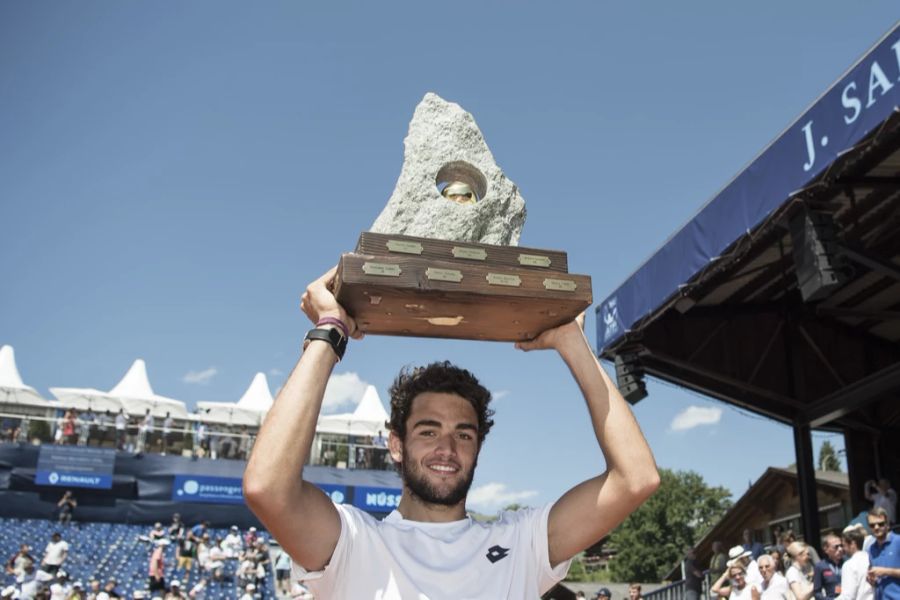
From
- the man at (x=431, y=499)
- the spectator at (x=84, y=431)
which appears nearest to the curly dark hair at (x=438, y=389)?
the man at (x=431, y=499)

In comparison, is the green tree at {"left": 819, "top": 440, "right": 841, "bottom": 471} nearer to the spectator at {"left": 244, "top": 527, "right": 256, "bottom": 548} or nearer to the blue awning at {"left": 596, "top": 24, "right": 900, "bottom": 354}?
the spectator at {"left": 244, "top": 527, "right": 256, "bottom": 548}

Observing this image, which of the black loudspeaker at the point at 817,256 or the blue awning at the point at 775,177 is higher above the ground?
the blue awning at the point at 775,177

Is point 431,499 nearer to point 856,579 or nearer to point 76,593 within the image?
point 856,579

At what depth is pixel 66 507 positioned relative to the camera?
24.0 m

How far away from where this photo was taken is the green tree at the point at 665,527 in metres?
55.6

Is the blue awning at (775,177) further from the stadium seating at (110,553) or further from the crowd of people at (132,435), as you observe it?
the crowd of people at (132,435)

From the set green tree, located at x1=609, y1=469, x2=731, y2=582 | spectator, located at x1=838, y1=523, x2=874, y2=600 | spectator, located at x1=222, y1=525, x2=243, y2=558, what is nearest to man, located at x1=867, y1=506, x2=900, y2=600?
spectator, located at x1=838, y1=523, x2=874, y2=600

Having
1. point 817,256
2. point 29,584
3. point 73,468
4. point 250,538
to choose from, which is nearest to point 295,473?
point 817,256

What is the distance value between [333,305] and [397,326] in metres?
0.39

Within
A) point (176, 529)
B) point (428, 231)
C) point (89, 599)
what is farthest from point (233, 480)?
point (428, 231)

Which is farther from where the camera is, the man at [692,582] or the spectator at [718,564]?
the man at [692,582]

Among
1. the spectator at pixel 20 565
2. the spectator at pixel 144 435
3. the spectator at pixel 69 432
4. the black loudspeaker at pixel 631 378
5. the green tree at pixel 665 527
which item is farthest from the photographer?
→ the green tree at pixel 665 527

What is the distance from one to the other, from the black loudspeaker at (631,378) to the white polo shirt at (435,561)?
8849 mm

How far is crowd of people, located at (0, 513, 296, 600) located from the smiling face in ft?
50.2
